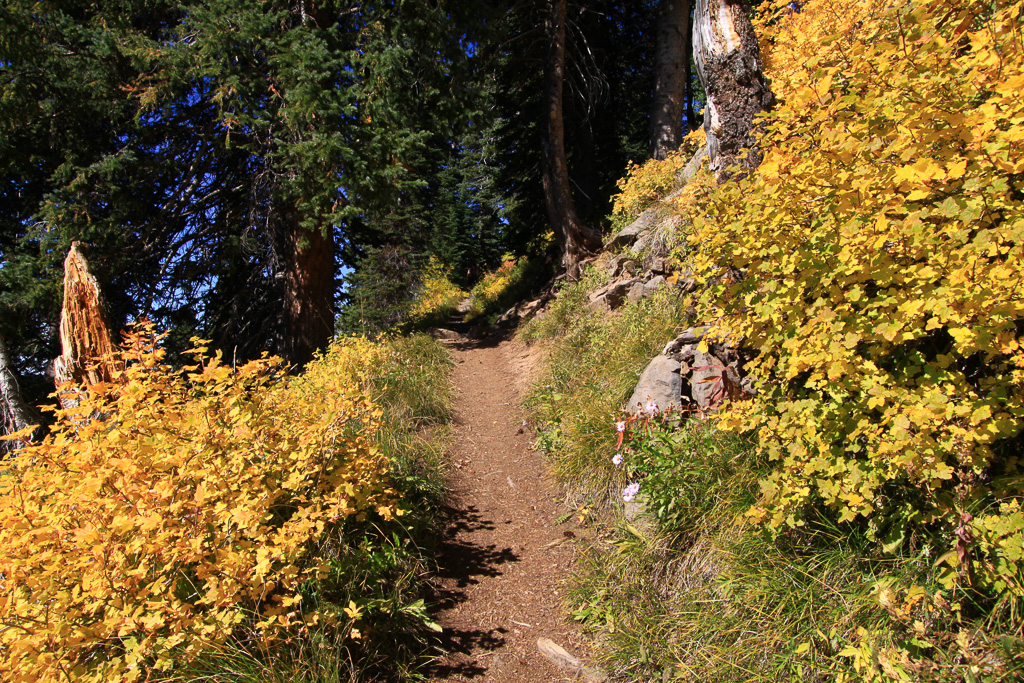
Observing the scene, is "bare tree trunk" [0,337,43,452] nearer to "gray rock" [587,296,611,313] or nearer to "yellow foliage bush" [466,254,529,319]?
"gray rock" [587,296,611,313]

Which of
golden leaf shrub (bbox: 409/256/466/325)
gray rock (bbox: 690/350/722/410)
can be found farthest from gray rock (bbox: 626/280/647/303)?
golden leaf shrub (bbox: 409/256/466/325)

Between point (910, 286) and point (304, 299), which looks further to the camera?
point (304, 299)

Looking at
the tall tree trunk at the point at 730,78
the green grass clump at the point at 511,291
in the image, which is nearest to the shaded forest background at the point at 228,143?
the green grass clump at the point at 511,291

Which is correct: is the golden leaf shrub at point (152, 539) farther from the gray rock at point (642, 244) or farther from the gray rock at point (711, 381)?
the gray rock at point (642, 244)

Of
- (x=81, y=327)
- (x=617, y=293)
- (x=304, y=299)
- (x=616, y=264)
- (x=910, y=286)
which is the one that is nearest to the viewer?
(x=910, y=286)

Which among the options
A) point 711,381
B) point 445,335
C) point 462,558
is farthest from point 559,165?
point 462,558

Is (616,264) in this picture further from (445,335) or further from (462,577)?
(462,577)

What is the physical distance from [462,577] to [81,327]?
3853 millimetres

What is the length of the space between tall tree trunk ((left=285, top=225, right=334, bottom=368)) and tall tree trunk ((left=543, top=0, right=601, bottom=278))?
14.1 feet

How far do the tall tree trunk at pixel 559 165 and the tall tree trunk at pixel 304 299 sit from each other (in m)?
4.28

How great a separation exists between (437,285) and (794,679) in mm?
16585

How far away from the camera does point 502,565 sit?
12.6 feet

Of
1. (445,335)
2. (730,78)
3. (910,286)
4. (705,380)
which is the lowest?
(705,380)

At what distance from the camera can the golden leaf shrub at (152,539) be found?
213 cm
